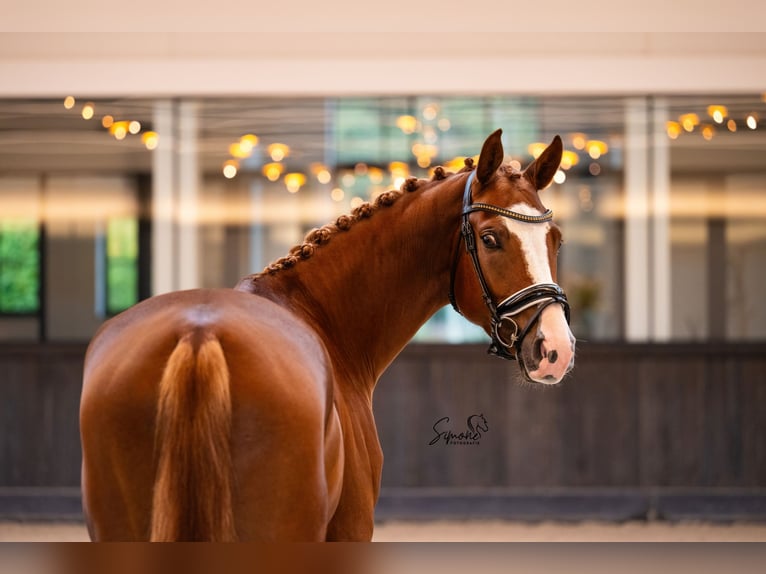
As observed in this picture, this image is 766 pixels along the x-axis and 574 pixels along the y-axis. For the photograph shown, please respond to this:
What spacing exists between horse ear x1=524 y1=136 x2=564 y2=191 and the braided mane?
19 cm

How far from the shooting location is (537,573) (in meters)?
1.08

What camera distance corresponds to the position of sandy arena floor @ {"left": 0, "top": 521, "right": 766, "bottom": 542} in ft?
19.1

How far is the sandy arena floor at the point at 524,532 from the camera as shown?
583 cm

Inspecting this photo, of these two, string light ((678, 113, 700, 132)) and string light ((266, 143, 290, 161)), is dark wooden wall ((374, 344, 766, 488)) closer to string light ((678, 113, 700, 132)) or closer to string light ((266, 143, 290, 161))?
string light ((678, 113, 700, 132))

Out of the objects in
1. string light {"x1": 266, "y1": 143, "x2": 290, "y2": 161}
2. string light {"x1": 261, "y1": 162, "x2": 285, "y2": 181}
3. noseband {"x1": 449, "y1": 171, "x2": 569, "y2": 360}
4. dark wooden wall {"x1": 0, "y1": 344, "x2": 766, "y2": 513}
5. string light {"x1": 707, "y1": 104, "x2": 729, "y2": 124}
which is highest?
string light {"x1": 707, "y1": 104, "x2": 729, "y2": 124}

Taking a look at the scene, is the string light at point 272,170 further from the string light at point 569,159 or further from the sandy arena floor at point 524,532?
the sandy arena floor at point 524,532

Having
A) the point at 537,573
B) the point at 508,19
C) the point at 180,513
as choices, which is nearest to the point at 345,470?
the point at 180,513

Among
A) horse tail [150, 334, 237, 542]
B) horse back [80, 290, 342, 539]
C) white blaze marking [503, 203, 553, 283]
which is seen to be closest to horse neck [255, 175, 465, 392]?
white blaze marking [503, 203, 553, 283]

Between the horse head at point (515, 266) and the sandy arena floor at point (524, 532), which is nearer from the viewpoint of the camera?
the horse head at point (515, 266)

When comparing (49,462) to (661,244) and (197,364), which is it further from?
(197,364)

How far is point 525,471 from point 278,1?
3394mm

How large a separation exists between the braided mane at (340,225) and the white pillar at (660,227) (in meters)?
4.43

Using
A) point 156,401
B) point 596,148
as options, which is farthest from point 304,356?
point 596,148

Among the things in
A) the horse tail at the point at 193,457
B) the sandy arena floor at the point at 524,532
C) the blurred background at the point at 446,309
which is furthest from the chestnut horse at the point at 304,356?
the blurred background at the point at 446,309
